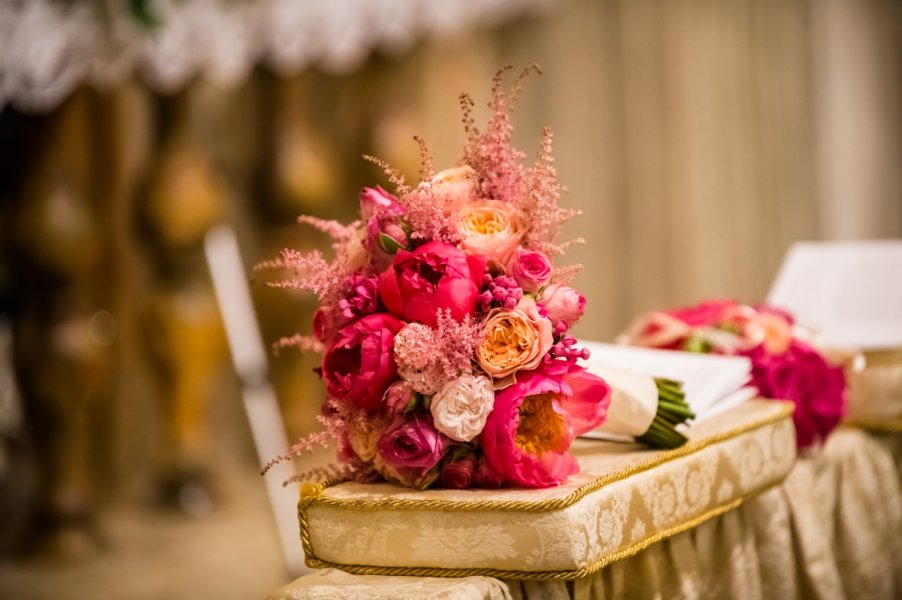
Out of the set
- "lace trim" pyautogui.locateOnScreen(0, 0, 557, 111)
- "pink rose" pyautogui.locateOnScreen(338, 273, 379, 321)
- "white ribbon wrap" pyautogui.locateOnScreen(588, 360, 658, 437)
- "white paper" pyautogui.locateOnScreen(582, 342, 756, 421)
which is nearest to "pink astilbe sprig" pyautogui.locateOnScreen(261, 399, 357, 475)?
"pink rose" pyautogui.locateOnScreen(338, 273, 379, 321)

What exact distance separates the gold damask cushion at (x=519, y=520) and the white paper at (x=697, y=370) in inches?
7.2

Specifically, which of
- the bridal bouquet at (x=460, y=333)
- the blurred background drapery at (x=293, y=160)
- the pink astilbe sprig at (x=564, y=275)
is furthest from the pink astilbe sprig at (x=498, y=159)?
the blurred background drapery at (x=293, y=160)

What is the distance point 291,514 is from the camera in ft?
11.5

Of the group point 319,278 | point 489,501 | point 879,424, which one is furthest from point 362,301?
point 879,424

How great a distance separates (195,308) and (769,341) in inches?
82.7

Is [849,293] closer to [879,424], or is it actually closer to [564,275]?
[879,424]

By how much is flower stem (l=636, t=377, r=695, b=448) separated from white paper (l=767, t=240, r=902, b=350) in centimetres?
79

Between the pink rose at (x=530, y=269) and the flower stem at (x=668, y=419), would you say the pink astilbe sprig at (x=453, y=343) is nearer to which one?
the pink rose at (x=530, y=269)

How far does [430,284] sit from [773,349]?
89 cm

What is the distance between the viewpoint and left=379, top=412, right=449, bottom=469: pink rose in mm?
1223

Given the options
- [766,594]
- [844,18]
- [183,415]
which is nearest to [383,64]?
[183,415]

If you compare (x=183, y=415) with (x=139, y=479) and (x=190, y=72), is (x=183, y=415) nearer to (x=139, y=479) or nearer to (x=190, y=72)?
(x=139, y=479)

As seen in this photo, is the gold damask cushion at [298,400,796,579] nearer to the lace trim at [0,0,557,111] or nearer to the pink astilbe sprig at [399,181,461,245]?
the pink astilbe sprig at [399,181,461,245]

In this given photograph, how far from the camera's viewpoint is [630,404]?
4.67 feet
